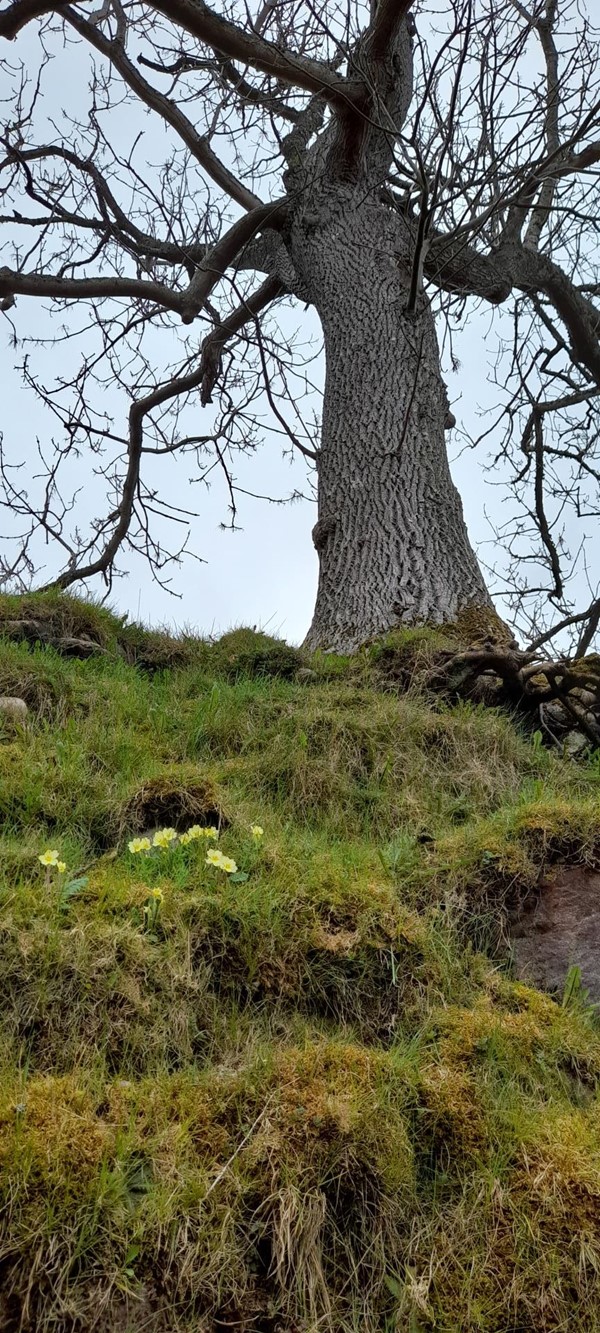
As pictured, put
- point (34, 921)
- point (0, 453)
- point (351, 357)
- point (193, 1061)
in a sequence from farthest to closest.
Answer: point (0, 453), point (351, 357), point (34, 921), point (193, 1061)

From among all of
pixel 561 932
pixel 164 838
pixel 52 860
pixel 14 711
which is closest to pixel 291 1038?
pixel 164 838

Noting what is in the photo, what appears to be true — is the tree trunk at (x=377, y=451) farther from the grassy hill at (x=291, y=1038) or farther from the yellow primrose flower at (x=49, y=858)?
the yellow primrose flower at (x=49, y=858)

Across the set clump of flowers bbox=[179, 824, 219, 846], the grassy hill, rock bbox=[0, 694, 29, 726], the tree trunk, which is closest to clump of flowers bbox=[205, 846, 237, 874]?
the grassy hill

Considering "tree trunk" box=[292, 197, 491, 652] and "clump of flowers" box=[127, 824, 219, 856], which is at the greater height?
"tree trunk" box=[292, 197, 491, 652]

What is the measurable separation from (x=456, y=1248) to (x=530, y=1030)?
2.00ft

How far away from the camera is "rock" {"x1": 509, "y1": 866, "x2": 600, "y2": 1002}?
2.45 meters

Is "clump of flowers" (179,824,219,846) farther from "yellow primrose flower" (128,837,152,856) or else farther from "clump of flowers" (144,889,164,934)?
"clump of flowers" (144,889,164,934)

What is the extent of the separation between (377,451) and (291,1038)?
3.78 meters

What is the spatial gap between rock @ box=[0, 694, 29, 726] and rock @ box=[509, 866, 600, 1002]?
6.71ft

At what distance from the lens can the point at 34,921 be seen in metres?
2.16

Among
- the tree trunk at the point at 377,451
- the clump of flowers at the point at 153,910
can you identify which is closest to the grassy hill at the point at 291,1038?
the clump of flowers at the point at 153,910

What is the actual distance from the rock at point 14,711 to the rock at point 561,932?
2046 mm

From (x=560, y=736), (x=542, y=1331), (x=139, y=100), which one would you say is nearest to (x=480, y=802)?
(x=560, y=736)

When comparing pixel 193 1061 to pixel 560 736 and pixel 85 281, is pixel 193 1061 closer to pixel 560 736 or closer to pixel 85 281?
pixel 560 736
